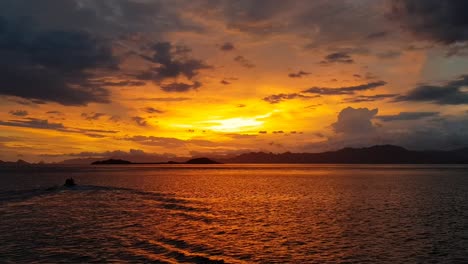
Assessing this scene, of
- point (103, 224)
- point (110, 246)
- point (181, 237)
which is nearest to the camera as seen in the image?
point (110, 246)

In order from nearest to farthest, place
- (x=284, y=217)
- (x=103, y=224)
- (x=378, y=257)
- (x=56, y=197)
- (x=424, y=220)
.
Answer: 1. (x=378, y=257)
2. (x=103, y=224)
3. (x=424, y=220)
4. (x=284, y=217)
5. (x=56, y=197)

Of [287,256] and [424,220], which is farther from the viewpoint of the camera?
[424,220]

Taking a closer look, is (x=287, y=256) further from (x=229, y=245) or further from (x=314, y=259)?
(x=229, y=245)

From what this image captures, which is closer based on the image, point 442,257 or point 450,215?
point 442,257

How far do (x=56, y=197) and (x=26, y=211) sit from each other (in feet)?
69.4

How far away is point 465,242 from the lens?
1501 inches

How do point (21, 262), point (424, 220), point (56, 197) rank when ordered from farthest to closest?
1. point (56, 197)
2. point (424, 220)
3. point (21, 262)

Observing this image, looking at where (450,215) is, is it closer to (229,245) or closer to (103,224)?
(229,245)

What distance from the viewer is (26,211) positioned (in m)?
58.5

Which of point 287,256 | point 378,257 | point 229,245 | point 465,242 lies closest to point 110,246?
point 229,245

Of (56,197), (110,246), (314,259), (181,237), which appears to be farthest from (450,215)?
(56,197)

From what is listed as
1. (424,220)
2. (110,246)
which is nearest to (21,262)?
(110,246)

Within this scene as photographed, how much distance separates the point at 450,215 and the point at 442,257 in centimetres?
2723

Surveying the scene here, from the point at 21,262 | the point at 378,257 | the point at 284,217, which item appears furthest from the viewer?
the point at 284,217
